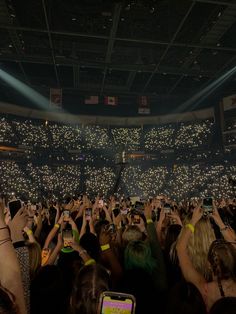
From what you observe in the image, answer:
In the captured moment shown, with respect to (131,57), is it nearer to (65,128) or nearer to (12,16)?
(12,16)

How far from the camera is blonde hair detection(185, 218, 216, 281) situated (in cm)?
310

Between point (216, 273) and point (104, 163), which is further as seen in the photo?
point (104, 163)

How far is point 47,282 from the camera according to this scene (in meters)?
→ 2.91

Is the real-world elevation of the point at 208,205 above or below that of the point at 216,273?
above

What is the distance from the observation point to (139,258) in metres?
3.40

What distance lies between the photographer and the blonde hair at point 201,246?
10.2 feet

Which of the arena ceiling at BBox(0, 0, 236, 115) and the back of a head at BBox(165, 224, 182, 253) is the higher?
the arena ceiling at BBox(0, 0, 236, 115)

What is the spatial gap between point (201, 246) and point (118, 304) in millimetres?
1881

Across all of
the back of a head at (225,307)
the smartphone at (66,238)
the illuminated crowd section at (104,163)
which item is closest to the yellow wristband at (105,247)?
the smartphone at (66,238)

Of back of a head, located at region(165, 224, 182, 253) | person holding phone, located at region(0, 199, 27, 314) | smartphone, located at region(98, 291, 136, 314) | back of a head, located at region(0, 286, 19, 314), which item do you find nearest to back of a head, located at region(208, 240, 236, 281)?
smartphone, located at region(98, 291, 136, 314)

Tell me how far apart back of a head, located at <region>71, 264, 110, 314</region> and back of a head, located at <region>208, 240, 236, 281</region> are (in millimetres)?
984

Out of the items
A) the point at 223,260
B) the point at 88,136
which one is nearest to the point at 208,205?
the point at 223,260

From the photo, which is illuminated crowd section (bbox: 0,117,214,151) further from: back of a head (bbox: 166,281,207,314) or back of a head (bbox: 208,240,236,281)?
back of a head (bbox: 166,281,207,314)

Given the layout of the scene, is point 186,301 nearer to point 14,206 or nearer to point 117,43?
point 14,206
